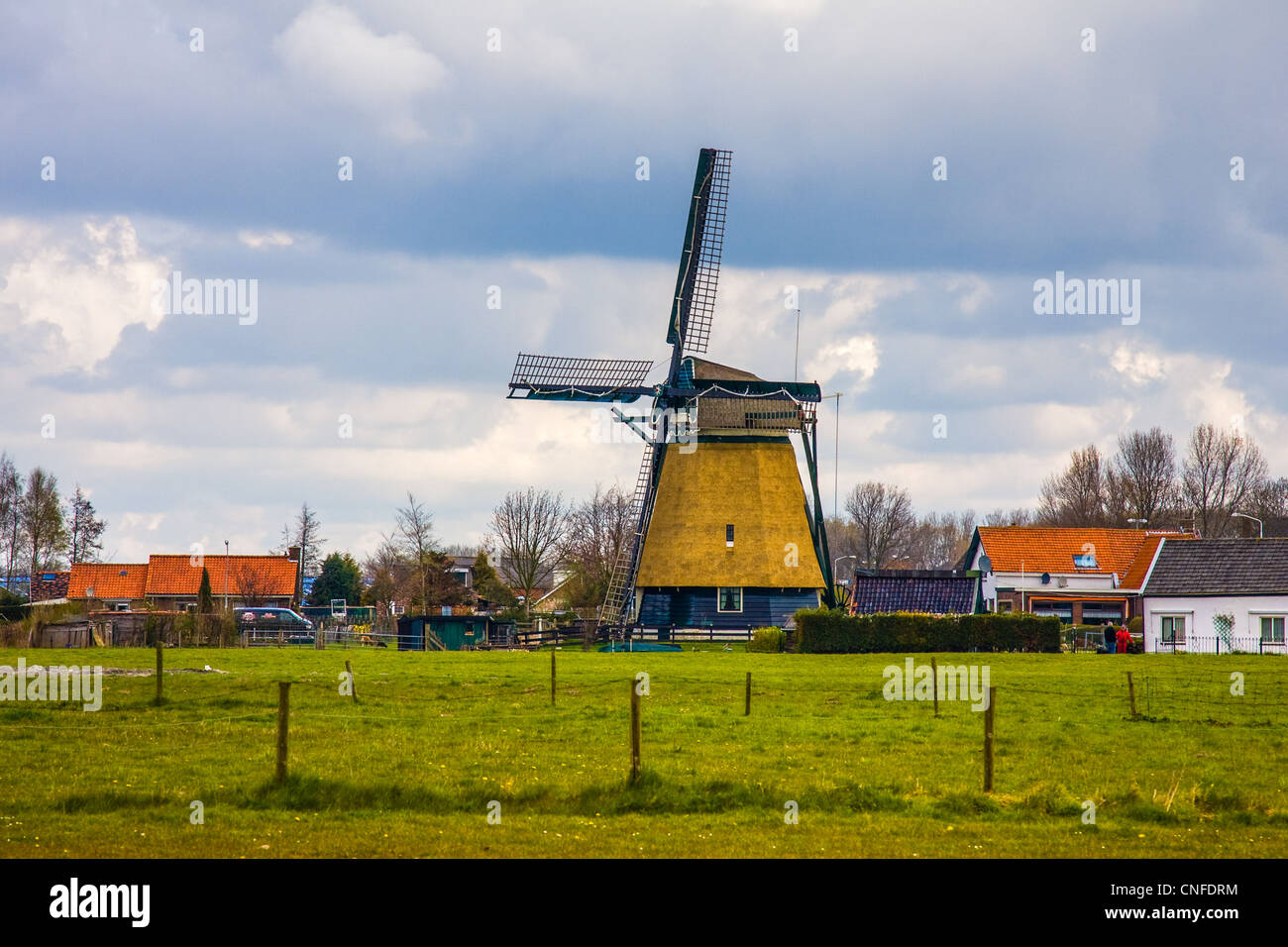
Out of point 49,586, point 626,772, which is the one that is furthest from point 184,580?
point 626,772

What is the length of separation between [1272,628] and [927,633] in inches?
594

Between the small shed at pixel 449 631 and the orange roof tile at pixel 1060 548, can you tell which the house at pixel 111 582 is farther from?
the orange roof tile at pixel 1060 548

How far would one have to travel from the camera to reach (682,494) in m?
55.1

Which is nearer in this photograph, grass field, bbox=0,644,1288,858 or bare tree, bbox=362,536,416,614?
grass field, bbox=0,644,1288,858

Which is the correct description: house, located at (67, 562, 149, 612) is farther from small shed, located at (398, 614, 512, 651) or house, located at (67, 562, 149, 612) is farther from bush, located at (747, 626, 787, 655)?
bush, located at (747, 626, 787, 655)

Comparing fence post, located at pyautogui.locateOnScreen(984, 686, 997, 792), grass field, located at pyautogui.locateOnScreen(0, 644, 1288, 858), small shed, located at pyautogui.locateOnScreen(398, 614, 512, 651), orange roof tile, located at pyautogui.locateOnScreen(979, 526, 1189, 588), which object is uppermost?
orange roof tile, located at pyautogui.locateOnScreen(979, 526, 1189, 588)

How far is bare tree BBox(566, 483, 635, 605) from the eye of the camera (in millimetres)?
73000

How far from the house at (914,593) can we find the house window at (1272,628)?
12.2m

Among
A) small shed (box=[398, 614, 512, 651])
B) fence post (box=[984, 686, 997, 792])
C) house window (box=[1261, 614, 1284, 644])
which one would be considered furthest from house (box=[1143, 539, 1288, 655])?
fence post (box=[984, 686, 997, 792])

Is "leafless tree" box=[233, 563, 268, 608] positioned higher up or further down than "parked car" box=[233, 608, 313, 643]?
higher up

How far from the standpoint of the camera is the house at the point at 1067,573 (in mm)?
66000

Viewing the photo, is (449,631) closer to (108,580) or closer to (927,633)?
(927,633)

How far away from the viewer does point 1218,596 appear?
53.0 metres
